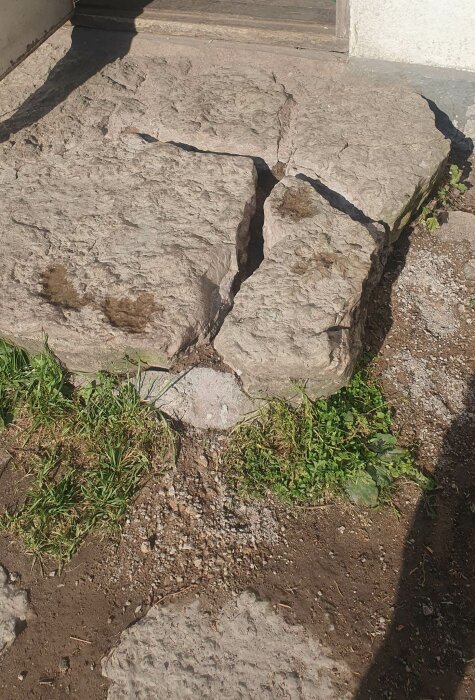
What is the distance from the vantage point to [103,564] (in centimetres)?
263

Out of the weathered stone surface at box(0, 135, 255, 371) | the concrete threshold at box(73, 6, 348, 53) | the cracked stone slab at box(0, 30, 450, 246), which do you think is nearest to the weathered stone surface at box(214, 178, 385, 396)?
the weathered stone surface at box(0, 135, 255, 371)

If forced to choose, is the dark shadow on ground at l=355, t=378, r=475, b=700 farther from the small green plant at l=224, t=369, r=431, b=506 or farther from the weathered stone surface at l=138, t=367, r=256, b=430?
the weathered stone surface at l=138, t=367, r=256, b=430

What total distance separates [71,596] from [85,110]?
2926mm

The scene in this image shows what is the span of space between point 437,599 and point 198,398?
1.34 m

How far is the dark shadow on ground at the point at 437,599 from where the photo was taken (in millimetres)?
2268

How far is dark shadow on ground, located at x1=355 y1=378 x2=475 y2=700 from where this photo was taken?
7.44 feet

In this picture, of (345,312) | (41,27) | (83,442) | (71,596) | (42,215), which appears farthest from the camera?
(41,27)

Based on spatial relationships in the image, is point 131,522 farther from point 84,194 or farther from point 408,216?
point 408,216

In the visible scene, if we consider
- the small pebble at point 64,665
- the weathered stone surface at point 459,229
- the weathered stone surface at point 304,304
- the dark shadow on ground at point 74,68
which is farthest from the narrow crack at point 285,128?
the small pebble at point 64,665

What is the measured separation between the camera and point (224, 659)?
231 cm

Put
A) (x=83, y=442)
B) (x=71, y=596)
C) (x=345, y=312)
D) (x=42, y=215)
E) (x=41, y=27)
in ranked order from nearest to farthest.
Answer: (x=71, y=596)
(x=345, y=312)
(x=83, y=442)
(x=42, y=215)
(x=41, y=27)

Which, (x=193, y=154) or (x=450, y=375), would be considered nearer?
(x=450, y=375)

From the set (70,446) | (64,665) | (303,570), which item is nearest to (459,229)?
(303,570)

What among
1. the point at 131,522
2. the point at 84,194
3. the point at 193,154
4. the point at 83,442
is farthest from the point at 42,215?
the point at 131,522
